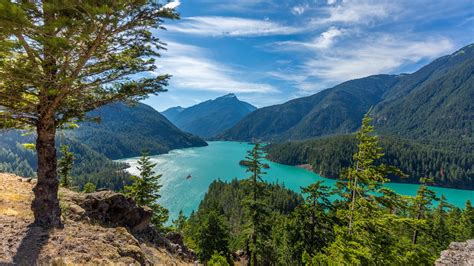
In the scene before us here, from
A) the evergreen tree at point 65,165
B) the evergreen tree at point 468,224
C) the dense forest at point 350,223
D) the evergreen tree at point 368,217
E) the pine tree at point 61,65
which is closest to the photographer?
the pine tree at point 61,65

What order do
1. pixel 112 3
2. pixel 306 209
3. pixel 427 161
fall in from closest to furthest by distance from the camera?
1. pixel 112 3
2. pixel 306 209
3. pixel 427 161

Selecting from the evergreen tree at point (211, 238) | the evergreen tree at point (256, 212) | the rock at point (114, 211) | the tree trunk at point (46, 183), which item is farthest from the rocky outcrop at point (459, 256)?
the evergreen tree at point (211, 238)

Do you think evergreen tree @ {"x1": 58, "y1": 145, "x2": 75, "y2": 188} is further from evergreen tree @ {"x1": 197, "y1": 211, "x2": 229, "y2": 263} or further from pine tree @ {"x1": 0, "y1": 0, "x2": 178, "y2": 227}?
pine tree @ {"x1": 0, "y1": 0, "x2": 178, "y2": 227}

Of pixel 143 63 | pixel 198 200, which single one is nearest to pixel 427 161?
pixel 198 200

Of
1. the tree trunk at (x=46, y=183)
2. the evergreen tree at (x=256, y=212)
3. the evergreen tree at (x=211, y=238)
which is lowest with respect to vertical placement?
the evergreen tree at (x=211, y=238)

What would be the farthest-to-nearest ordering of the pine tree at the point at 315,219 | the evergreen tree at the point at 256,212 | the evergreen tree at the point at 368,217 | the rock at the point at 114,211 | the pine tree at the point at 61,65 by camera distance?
the evergreen tree at the point at 256,212 → the pine tree at the point at 315,219 → the rock at the point at 114,211 → the evergreen tree at the point at 368,217 → the pine tree at the point at 61,65

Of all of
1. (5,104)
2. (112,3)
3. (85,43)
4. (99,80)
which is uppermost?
(112,3)

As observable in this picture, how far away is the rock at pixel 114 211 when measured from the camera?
1400cm

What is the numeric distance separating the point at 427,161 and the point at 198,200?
164885mm

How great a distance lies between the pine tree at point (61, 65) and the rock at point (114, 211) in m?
3.69

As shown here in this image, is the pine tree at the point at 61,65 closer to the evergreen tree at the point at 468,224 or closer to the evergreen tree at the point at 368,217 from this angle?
the evergreen tree at the point at 368,217

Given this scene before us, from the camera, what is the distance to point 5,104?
905 cm

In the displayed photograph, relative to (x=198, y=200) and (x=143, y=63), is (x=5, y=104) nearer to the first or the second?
(x=143, y=63)

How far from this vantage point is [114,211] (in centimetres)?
1512
